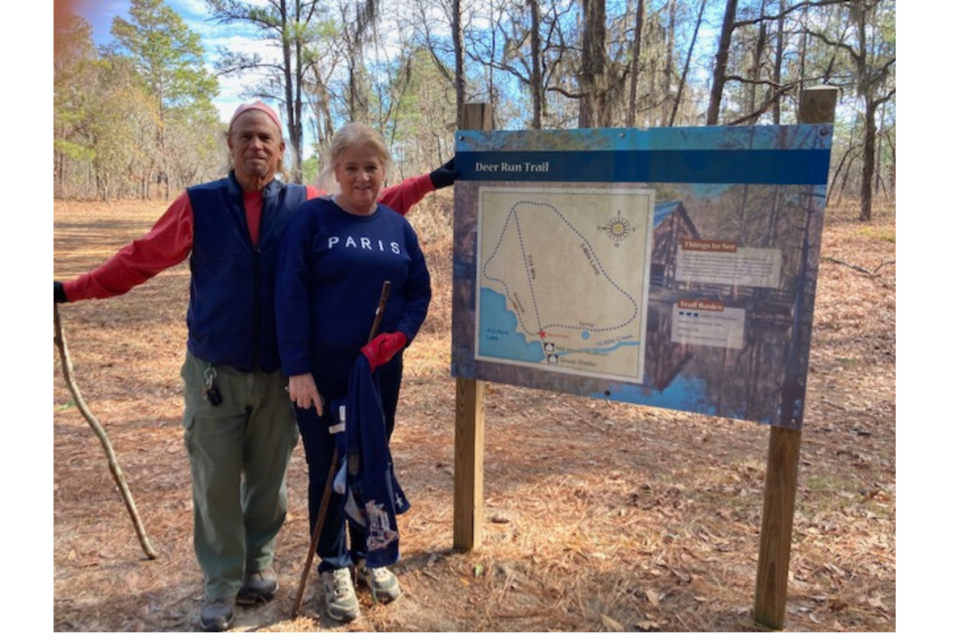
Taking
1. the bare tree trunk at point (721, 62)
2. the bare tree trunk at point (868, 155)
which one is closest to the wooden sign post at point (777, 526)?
the bare tree trunk at point (721, 62)

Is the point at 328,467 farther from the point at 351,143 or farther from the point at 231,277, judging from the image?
the point at 351,143

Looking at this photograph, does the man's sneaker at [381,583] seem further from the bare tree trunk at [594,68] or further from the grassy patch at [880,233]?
the grassy patch at [880,233]

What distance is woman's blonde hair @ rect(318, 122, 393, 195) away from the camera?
7.51 feet

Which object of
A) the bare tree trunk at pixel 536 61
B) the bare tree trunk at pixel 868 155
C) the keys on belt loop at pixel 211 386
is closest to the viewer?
the keys on belt loop at pixel 211 386

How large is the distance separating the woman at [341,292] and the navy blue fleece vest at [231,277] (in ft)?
0.41

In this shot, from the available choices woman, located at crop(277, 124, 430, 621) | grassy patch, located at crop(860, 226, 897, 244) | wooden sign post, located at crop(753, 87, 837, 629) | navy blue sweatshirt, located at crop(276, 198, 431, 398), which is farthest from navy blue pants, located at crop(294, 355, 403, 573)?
grassy patch, located at crop(860, 226, 897, 244)

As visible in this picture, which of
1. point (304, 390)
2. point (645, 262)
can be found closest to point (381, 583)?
point (304, 390)

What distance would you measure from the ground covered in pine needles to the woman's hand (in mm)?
975

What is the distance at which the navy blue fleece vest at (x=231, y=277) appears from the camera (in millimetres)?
2283

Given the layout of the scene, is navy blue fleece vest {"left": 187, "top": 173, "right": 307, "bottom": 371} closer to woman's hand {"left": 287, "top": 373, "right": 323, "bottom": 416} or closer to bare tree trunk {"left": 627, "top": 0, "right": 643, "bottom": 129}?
woman's hand {"left": 287, "top": 373, "right": 323, "bottom": 416}

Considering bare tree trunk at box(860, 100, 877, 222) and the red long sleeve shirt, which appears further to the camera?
bare tree trunk at box(860, 100, 877, 222)

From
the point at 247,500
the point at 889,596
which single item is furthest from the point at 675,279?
the point at 247,500

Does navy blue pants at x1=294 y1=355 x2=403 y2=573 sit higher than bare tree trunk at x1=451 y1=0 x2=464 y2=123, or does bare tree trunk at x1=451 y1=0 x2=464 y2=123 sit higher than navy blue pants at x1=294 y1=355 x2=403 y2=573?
bare tree trunk at x1=451 y1=0 x2=464 y2=123

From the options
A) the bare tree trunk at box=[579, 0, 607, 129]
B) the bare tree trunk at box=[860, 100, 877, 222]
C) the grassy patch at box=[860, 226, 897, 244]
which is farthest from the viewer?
the bare tree trunk at box=[860, 100, 877, 222]
